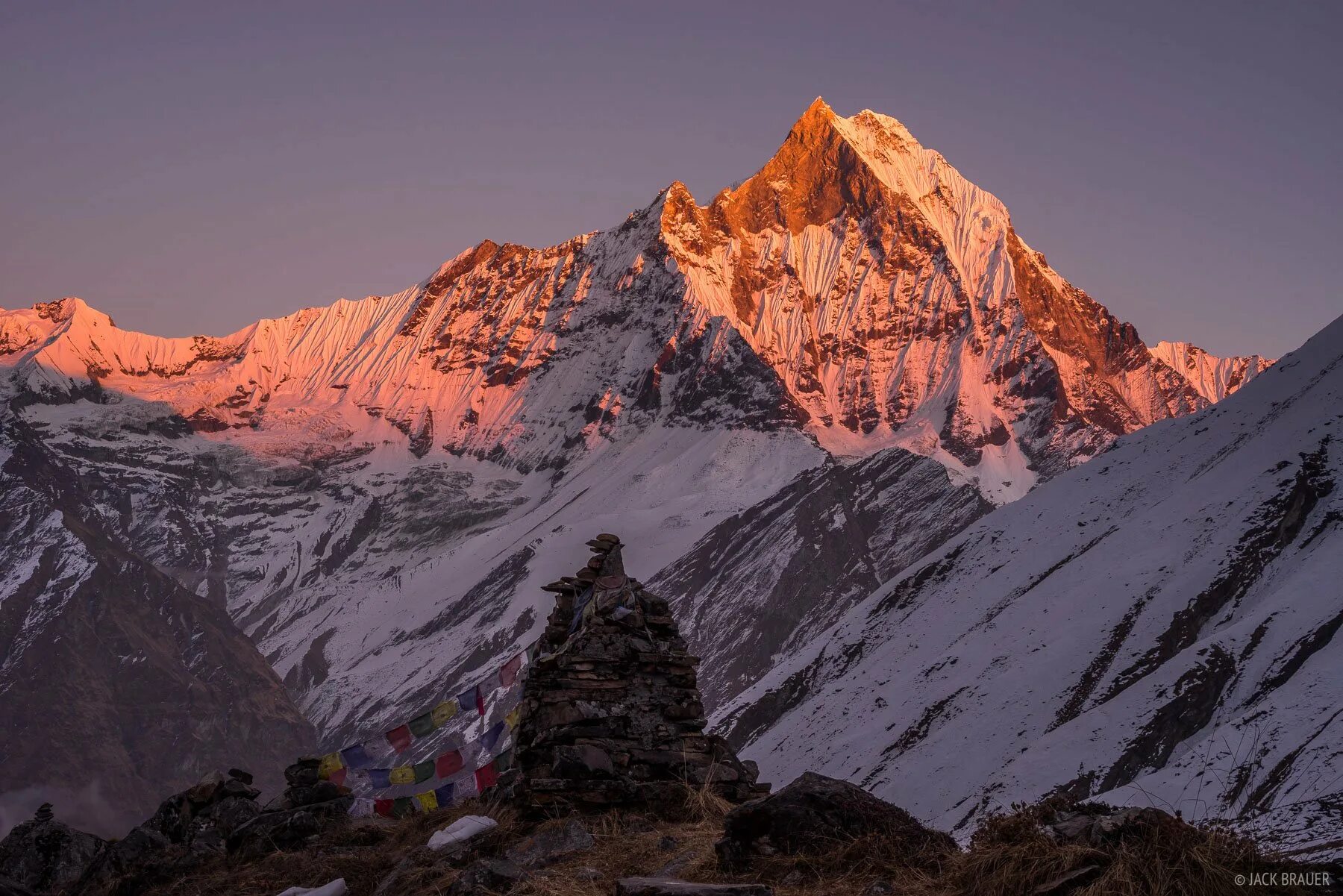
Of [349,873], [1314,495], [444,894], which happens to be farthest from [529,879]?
[1314,495]

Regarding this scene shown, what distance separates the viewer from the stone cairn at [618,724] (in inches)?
696

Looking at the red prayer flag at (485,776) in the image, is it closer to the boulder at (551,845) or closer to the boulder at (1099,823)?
the boulder at (551,845)

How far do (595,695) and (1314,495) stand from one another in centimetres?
8082

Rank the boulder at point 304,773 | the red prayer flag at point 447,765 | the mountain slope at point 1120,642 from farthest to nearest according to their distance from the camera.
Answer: the mountain slope at point 1120,642, the red prayer flag at point 447,765, the boulder at point 304,773

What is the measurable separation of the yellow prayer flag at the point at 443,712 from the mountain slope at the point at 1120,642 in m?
22.0

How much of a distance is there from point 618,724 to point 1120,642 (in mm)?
73865

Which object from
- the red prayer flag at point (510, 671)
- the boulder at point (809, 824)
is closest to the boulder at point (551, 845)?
the boulder at point (809, 824)

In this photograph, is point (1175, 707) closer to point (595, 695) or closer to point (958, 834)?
point (958, 834)

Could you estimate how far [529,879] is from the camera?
44.7ft

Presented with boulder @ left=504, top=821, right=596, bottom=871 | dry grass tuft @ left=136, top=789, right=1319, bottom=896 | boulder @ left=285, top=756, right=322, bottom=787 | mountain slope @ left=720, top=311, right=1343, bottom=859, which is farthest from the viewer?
mountain slope @ left=720, top=311, right=1343, bottom=859

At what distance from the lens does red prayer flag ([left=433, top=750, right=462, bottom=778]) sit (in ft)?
100

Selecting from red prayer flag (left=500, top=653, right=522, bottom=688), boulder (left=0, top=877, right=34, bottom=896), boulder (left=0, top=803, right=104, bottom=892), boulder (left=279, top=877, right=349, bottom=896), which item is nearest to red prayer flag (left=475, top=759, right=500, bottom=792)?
red prayer flag (left=500, top=653, right=522, bottom=688)

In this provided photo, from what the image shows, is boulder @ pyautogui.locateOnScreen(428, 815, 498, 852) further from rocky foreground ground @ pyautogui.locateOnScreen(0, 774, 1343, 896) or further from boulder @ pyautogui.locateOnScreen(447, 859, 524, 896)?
boulder @ pyautogui.locateOnScreen(447, 859, 524, 896)

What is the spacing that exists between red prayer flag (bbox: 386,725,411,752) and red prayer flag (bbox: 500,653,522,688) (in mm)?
2409
